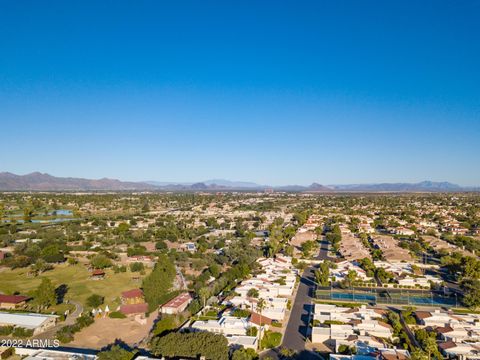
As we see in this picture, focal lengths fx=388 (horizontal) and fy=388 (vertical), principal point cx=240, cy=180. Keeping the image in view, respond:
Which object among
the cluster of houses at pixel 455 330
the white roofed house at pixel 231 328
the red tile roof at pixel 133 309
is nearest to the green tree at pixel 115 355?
the white roofed house at pixel 231 328

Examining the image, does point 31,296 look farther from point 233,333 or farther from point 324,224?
point 324,224

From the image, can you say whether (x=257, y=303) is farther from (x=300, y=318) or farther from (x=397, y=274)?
(x=397, y=274)

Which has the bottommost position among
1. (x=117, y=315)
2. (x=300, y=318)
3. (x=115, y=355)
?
(x=300, y=318)

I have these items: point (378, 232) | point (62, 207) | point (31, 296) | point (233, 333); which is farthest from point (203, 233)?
point (62, 207)

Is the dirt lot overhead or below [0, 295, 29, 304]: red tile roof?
below

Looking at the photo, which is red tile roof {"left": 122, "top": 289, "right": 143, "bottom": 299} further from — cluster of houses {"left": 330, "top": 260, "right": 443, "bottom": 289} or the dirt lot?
cluster of houses {"left": 330, "top": 260, "right": 443, "bottom": 289}

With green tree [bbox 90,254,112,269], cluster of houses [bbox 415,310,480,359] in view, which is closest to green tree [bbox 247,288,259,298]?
cluster of houses [bbox 415,310,480,359]

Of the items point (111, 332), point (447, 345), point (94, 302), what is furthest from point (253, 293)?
point (447, 345)
